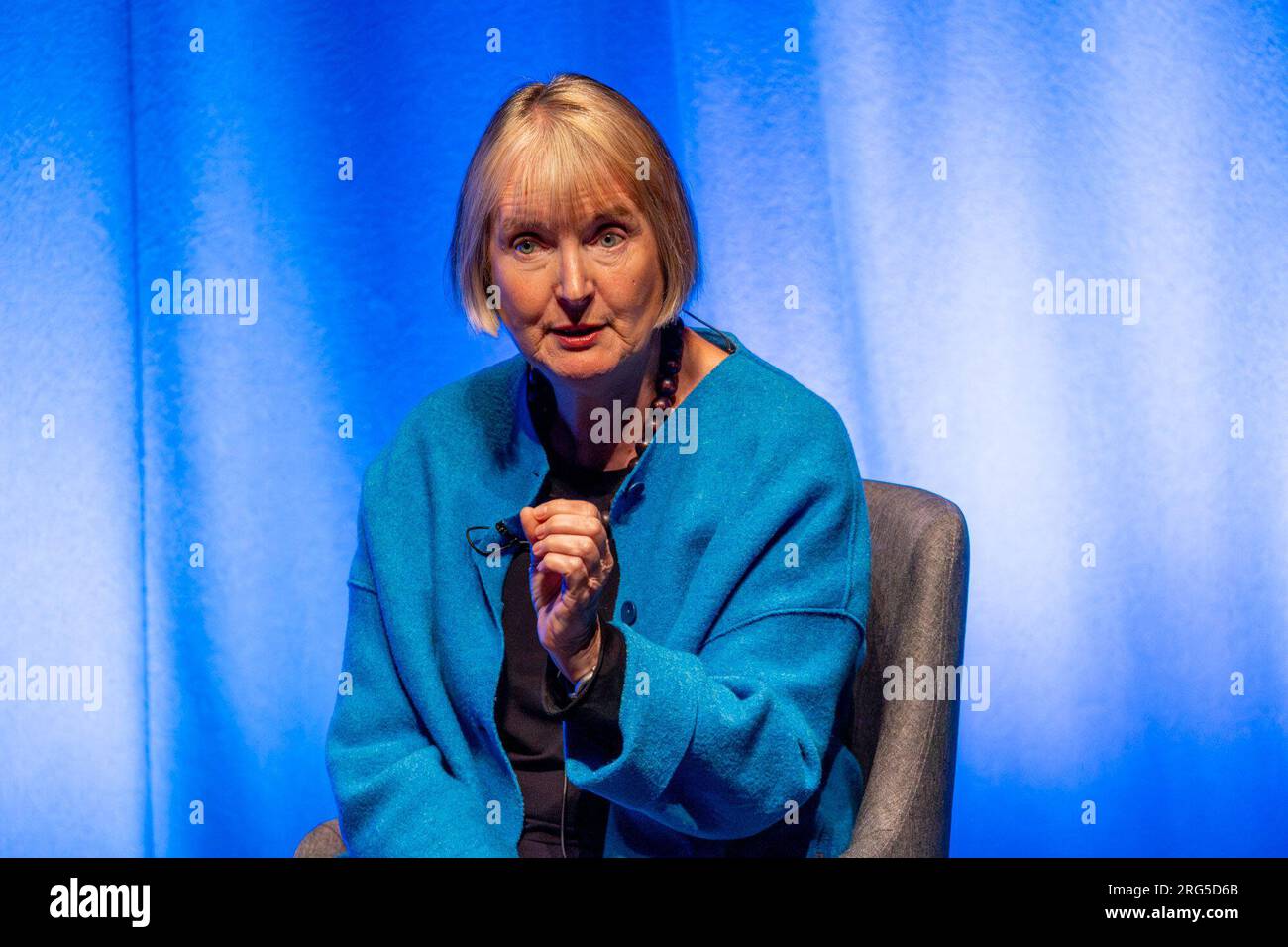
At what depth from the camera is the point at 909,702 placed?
5.04ft

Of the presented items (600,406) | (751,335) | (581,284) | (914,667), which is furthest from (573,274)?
(751,335)

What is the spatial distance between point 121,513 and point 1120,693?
67.4 inches

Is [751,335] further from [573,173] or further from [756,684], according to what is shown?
[756,684]

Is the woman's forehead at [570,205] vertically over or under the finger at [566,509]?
over

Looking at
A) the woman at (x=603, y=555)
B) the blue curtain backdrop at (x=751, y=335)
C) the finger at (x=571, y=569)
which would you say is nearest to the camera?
the finger at (x=571, y=569)

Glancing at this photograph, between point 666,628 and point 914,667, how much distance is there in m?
0.27

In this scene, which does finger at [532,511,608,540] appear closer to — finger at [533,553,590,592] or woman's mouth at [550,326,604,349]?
finger at [533,553,590,592]

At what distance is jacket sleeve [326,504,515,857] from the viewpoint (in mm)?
1491

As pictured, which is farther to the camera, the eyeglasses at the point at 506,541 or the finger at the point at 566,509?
the eyeglasses at the point at 506,541

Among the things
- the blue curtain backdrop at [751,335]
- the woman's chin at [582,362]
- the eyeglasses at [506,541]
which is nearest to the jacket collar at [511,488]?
the eyeglasses at [506,541]

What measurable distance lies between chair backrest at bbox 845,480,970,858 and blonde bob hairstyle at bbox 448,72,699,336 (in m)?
0.38

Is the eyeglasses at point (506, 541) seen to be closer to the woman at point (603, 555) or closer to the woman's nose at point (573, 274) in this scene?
the woman at point (603, 555)

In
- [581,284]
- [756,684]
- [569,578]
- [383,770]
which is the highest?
[581,284]

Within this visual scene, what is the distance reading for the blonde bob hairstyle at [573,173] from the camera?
1.48 meters
